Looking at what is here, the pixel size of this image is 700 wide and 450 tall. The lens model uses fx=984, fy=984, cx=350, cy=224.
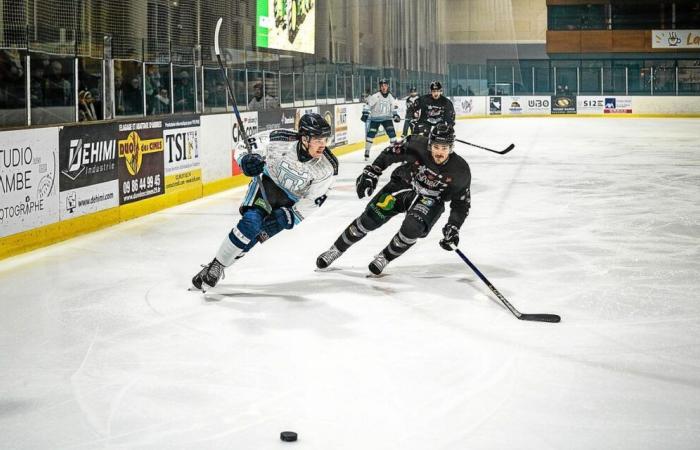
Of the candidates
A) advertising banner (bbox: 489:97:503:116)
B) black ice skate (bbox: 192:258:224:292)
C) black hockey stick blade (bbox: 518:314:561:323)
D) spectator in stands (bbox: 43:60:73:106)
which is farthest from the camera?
advertising banner (bbox: 489:97:503:116)

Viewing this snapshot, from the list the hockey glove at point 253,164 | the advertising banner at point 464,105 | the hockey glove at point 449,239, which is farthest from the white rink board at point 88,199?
the advertising banner at point 464,105

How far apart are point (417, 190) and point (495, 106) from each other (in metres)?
33.3

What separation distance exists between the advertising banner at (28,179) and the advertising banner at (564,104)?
3265cm

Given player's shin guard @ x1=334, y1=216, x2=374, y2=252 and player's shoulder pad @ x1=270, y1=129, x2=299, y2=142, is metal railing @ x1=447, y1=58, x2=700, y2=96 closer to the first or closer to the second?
player's shin guard @ x1=334, y1=216, x2=374, y2=252

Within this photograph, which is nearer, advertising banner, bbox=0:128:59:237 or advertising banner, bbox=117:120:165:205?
advertising banner, bbox=0:128:59:237

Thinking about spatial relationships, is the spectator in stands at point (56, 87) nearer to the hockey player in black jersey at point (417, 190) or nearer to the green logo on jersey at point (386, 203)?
the hockey player in black jersey at point (417, 190)

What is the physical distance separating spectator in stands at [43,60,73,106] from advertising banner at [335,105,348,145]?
10501 millimetres

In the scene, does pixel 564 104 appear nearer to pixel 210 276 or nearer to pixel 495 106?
pixel 495 106

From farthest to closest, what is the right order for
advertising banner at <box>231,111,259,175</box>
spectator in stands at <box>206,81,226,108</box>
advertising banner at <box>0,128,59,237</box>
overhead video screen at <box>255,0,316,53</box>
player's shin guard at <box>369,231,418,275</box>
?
overhead video screen at <box>255,0,316,53</box> → advertising banner at <box>231,111,259,175</box> → spectator in stands at <box>206,81,226,108</box> → advertising banner at <box>0,128,59,237</box> → player's shin guard at <box>369,231,418,275</box>

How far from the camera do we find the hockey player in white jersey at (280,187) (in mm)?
6023

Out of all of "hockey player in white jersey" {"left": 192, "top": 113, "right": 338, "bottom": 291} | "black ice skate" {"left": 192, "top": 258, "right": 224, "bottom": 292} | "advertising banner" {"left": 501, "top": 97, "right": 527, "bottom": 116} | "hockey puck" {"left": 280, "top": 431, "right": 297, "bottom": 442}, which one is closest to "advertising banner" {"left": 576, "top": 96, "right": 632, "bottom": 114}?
"advertising banner" {"left": 501, "top": 97, "right": 527, "bottom": 116}

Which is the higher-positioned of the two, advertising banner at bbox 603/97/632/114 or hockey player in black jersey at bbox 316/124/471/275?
advertising banner at bbox 603/97/632/114

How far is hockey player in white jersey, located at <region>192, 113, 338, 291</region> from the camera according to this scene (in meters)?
6.02

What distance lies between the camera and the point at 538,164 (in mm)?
16734
